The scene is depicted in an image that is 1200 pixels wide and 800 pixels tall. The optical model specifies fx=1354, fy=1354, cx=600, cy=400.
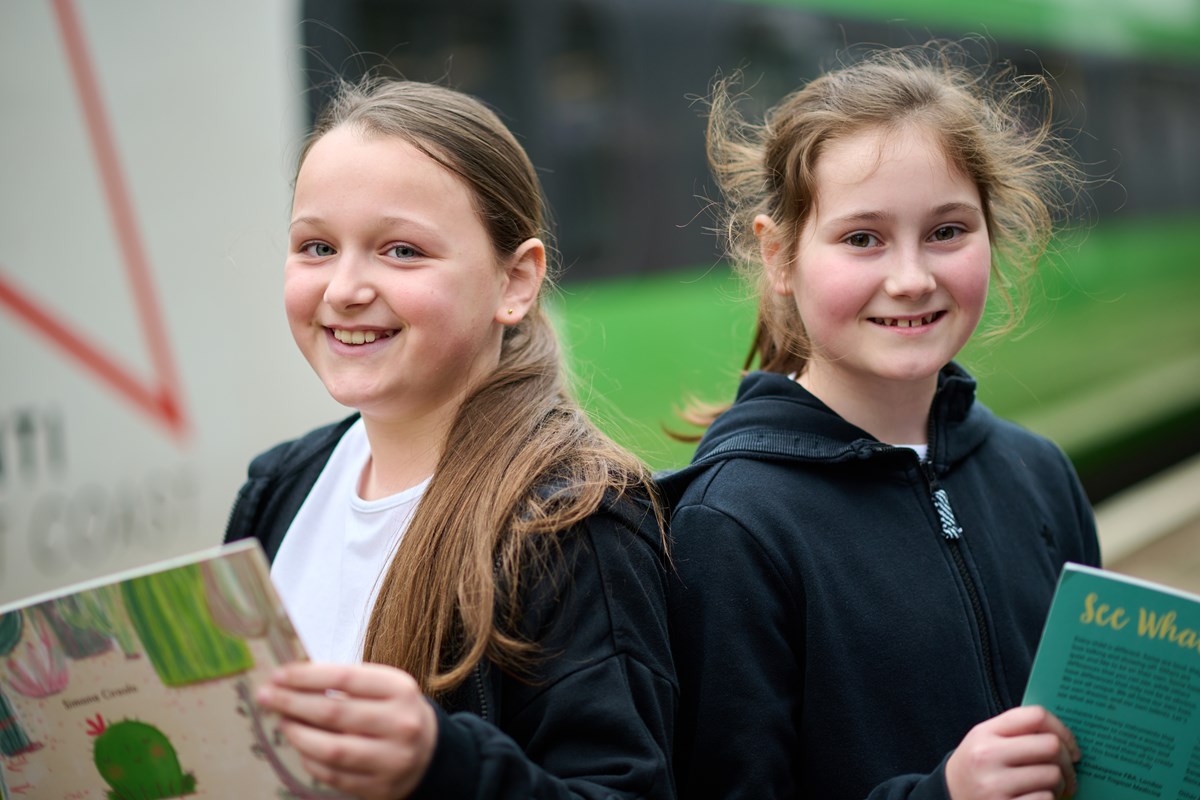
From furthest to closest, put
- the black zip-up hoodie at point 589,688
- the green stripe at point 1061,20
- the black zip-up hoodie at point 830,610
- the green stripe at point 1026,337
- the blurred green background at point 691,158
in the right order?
the green stripe at point 1061,20
the green stripe at point 1026,337
the blurred green background at point 691,158
the black zip-up hoodie at point 830,610
the black zip-up hoodie at point 589,688

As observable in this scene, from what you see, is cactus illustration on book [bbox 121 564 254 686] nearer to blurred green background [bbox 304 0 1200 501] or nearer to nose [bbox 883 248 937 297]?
blurred green background [bbox 304 0 1200 501]

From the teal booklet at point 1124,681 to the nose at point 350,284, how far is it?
33.8 inches

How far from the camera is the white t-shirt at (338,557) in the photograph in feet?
5.44

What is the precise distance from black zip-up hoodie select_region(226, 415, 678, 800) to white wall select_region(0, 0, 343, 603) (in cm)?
227

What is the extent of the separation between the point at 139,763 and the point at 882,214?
1.16m

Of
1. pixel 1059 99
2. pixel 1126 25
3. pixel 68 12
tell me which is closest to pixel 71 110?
pixel 68 12

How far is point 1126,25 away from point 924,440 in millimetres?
7851

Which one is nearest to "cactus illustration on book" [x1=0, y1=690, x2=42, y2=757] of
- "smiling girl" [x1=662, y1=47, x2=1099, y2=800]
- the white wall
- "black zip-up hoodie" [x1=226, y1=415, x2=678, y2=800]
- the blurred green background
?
"black zip-up hoodie" [x1=226, y1=415, x2=678, y2=800]

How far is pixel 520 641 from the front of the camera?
1.50m

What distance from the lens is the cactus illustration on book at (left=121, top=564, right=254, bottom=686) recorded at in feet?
4.14

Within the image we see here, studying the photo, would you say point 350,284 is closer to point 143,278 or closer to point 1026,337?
point 143,278

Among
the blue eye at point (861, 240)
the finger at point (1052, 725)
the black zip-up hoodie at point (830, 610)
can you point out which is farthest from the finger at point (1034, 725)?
the blue eye at point (861, 240)

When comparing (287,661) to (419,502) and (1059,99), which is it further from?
(1059,99)

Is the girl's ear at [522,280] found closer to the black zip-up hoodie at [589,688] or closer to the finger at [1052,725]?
the black zip-up hoodie at [589,688]
